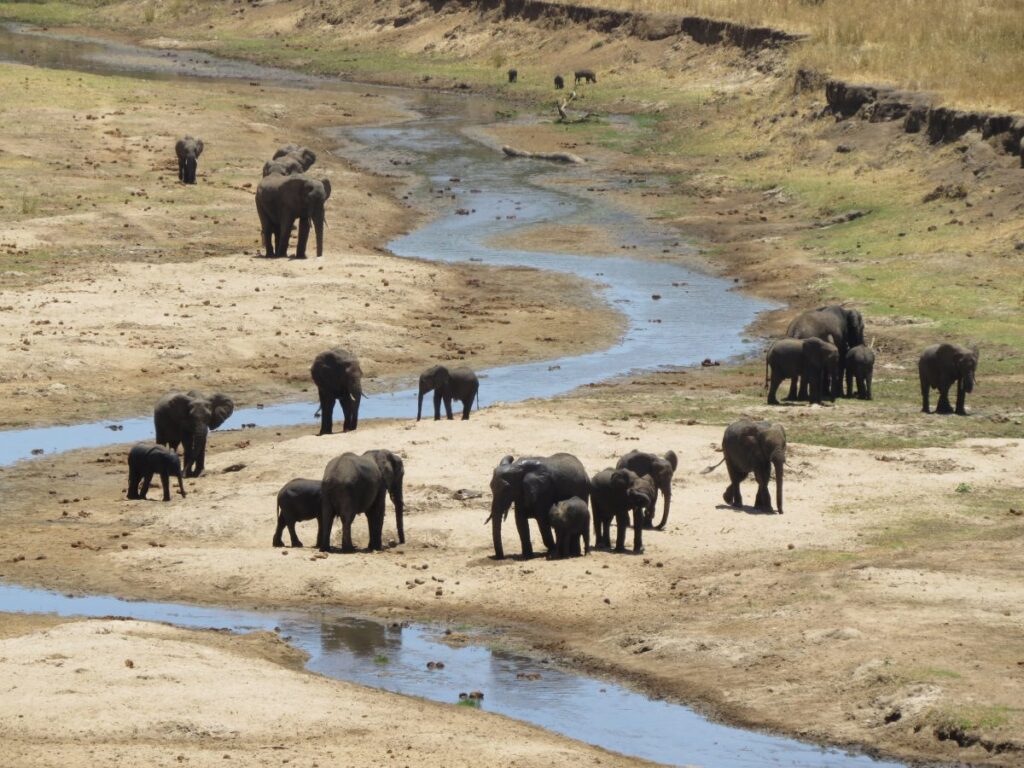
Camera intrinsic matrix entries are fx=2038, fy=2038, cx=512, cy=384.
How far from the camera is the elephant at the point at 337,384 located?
28234 mm

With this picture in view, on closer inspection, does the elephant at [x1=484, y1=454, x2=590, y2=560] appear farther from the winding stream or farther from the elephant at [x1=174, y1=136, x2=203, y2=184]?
the elephant at [x1=174, y1=136, x2=203, y2=184]

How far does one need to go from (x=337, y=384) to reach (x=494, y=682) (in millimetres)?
10639

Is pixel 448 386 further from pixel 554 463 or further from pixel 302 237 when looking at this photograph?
pixel 302 237

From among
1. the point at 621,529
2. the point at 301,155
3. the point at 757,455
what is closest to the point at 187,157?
the point at 301,155

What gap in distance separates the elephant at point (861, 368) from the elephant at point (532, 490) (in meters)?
9.78

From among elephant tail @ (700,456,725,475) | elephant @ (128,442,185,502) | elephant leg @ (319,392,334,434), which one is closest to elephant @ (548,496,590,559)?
elephant tail @ (700,456,725,475)

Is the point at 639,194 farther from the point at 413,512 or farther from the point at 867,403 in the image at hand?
the point at 413,512

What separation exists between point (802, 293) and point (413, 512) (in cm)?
1840

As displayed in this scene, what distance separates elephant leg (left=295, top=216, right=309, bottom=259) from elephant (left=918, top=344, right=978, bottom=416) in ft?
49.2

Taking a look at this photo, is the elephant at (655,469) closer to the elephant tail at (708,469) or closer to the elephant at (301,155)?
the elephant tail at (708,469)

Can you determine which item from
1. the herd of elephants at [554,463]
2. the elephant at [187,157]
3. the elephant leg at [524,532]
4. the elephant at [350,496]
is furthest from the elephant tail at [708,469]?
the elephant at [187,157]

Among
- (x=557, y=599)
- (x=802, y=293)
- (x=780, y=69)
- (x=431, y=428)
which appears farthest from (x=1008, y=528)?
(x=780, y=69)

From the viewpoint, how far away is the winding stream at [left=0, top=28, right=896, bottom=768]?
55.7 ft

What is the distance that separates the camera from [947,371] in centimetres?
2939
